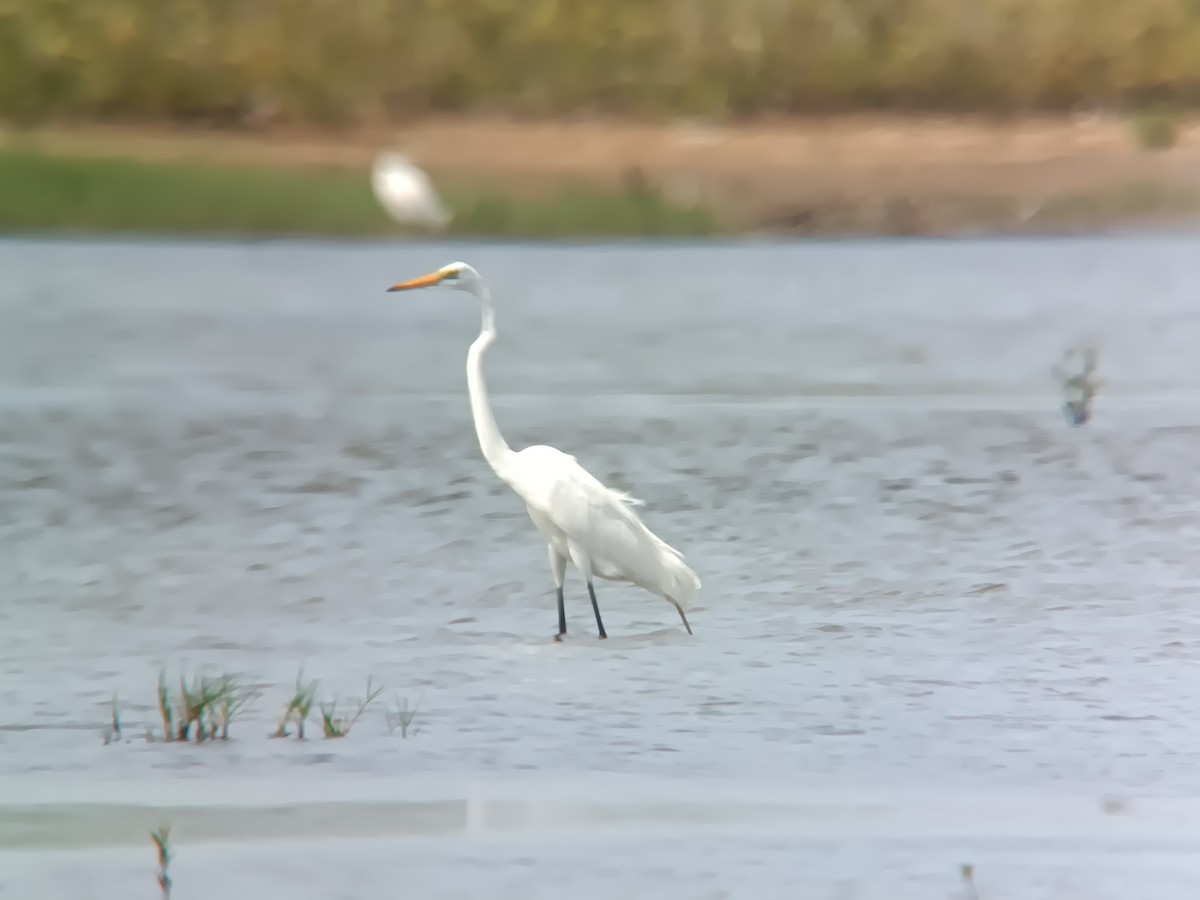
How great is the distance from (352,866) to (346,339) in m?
4.24

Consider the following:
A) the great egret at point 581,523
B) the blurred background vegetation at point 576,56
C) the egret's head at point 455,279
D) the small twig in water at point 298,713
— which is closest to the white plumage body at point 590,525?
the great egret at point 581,523

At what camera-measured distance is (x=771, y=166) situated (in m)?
6.41

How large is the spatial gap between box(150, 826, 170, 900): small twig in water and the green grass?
405 cm

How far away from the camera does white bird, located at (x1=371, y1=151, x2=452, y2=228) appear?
624 centimetres

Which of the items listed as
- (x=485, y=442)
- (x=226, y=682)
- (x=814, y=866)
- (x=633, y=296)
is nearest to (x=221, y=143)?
(x=633, y=296)

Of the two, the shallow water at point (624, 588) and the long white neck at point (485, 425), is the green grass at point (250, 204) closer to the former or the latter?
the shallow water at point (624, 588)

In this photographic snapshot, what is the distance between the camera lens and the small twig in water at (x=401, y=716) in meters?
2.89

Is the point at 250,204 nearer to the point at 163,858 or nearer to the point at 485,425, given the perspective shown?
the point at 485,425

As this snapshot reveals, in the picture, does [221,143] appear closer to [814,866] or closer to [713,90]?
[713,90]

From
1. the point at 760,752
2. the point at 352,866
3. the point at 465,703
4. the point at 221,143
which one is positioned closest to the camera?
the point at 352,866

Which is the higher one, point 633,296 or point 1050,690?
point 633,296

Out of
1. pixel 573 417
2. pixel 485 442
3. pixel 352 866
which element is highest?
pixel 573 417

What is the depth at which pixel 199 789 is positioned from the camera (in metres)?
2.58

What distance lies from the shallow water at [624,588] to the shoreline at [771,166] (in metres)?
0.13
